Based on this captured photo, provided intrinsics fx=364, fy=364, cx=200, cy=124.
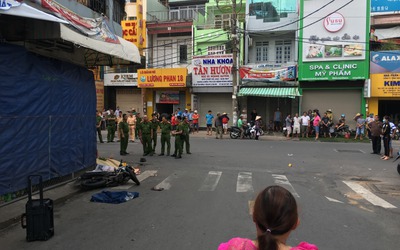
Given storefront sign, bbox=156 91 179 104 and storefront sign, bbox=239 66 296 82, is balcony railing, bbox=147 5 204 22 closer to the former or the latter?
storefront sign, bbox=156 91 179 104

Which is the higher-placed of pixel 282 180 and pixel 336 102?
pixel 336 102

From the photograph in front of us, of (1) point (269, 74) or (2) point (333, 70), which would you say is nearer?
(2) point (333, 70)

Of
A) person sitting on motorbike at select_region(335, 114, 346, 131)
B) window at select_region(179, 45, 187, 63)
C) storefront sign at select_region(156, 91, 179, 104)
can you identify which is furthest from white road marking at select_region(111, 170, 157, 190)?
window at select_region(179, 45, 187, 63)

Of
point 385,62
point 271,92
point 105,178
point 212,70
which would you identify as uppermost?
point 385,62

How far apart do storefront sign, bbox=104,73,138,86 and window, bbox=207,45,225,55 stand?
22.8 feet

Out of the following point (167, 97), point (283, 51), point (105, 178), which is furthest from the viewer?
point (167, 97)

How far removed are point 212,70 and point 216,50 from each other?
204cm

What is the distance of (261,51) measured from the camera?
95.0 ft

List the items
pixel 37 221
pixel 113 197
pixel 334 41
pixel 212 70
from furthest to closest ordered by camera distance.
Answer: pixel 212 70
pixel 334 41
pixel 113 197
pixel 37 221

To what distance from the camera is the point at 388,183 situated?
10.2m

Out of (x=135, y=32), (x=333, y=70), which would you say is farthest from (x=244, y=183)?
(x=135, y=32)

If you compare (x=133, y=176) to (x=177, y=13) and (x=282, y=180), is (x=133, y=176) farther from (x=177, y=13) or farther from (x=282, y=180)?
(x=177, y=13)

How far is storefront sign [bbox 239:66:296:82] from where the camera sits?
26641mm

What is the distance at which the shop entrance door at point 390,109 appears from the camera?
25812mm
